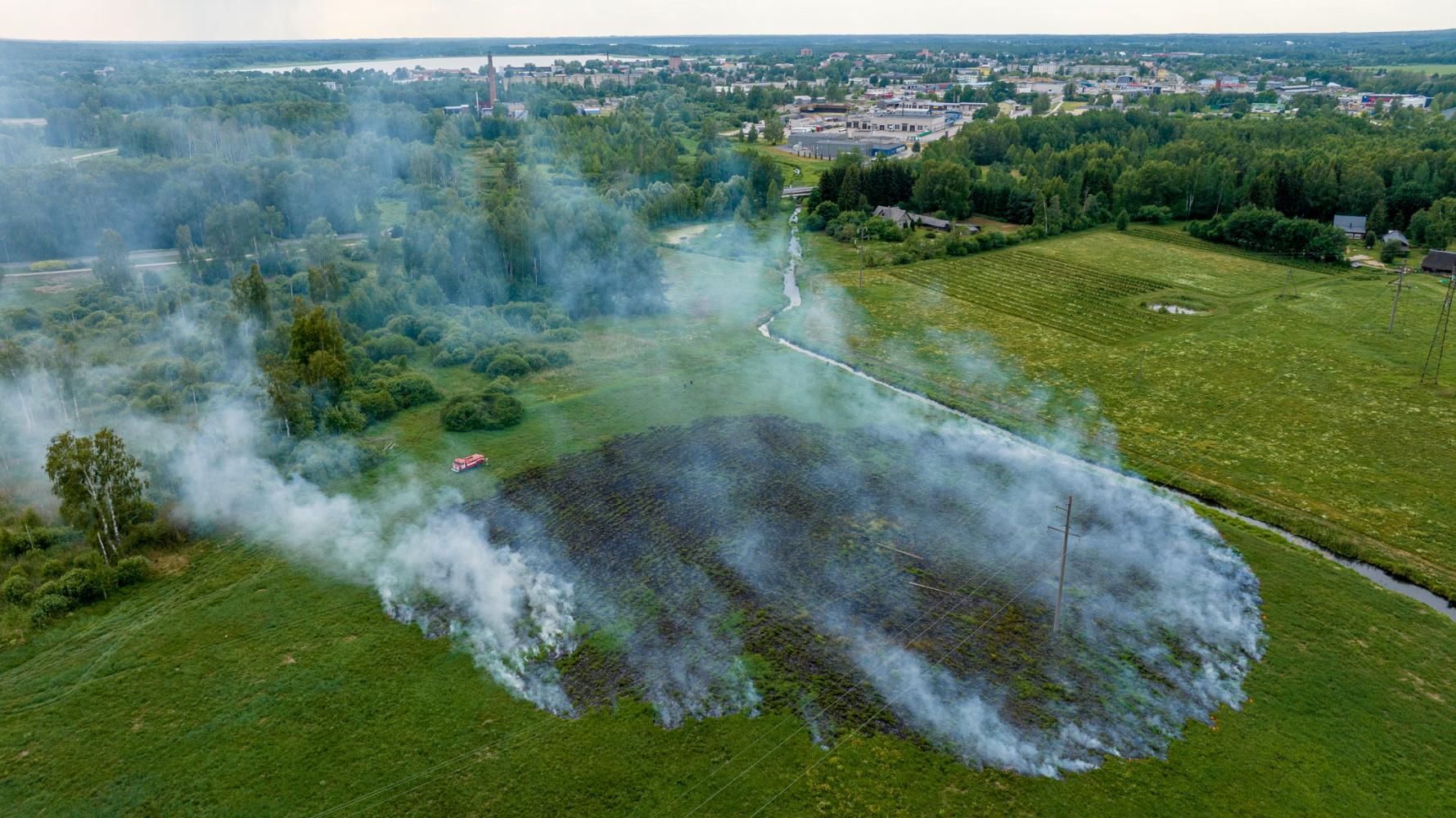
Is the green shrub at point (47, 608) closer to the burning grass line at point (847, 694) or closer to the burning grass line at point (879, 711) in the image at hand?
the burning grass line at point (847, 694)

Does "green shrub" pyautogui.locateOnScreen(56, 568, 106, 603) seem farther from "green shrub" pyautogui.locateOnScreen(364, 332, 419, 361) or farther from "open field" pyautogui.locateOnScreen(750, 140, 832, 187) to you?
"open field" pyautogui.locateOnScreen(750, 140, 832, 187)

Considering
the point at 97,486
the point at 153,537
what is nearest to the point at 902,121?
the point at 153,537

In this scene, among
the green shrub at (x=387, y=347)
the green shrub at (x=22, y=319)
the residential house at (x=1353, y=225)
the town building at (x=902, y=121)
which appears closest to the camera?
the green shrub at (x=387, y=347)

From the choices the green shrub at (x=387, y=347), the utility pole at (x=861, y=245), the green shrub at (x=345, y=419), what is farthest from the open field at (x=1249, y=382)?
the green shrub at (x=345, y=419)

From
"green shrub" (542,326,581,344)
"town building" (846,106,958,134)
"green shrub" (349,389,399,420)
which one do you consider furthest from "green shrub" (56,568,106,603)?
"town building" (846,106,958,134)

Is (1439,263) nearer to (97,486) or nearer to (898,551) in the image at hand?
(898,551)
